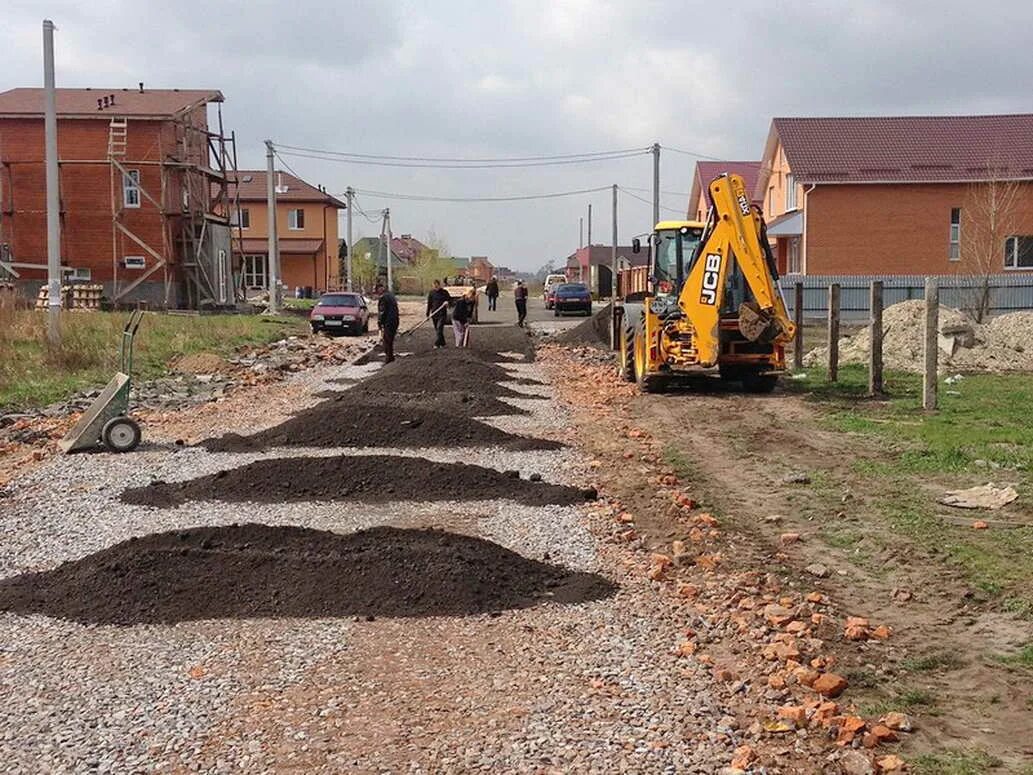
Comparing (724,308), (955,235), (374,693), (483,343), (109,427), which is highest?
(955,235)

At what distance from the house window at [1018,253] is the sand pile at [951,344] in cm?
1588

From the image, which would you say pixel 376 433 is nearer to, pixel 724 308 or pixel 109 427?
pixel 109 427

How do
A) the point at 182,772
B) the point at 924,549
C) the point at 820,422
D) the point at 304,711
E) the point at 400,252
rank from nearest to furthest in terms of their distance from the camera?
the point at 182,772
the point at 304,711
the point at 924,549
the point at 820,422
the point at 400,252

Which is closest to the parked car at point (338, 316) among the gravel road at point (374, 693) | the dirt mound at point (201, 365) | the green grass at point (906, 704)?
the dirt mound at point (201, 365)

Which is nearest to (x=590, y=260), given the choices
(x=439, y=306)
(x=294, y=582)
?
(x=439, y=306)

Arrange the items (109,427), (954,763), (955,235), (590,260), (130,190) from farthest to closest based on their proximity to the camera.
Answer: (590,260) < (130,190) < (955,235) < (109,427) < (954,763)

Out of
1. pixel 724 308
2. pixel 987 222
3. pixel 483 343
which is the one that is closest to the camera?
pixel 724 308

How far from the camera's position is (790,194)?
4369 centimetres

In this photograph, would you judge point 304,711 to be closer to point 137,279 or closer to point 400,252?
point 137,279

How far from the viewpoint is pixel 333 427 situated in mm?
13820

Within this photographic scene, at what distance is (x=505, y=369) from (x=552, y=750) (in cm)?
1925

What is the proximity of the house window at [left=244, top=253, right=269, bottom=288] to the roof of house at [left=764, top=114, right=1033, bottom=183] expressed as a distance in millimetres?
40119

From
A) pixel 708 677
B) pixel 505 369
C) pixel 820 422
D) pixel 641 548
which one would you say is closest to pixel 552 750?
pixel 708 677

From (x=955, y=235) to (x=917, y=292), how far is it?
20.9 ft
